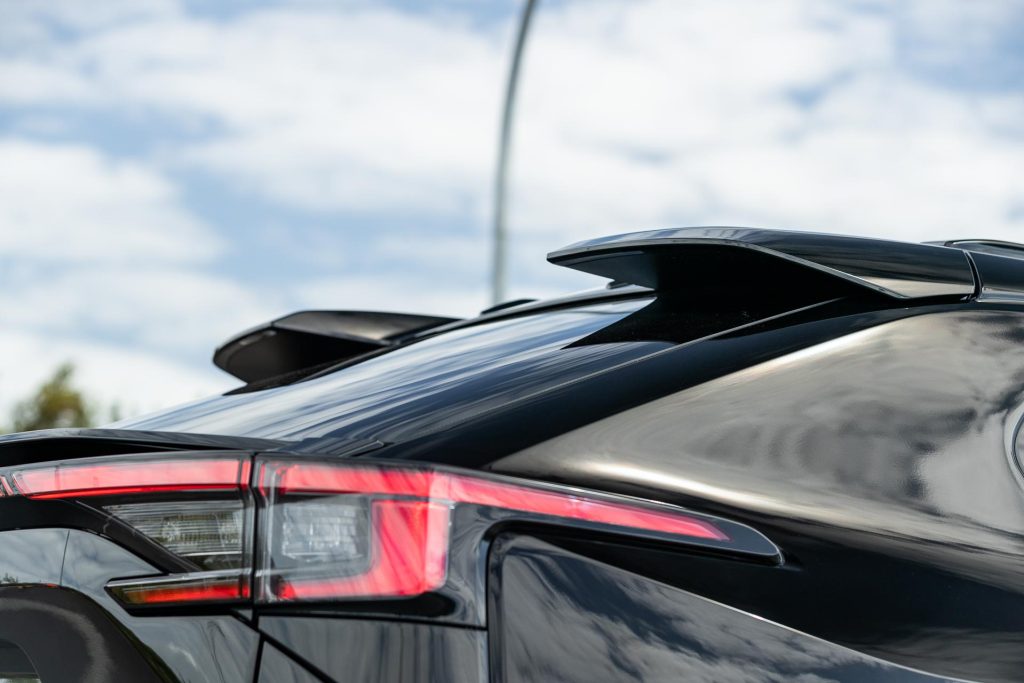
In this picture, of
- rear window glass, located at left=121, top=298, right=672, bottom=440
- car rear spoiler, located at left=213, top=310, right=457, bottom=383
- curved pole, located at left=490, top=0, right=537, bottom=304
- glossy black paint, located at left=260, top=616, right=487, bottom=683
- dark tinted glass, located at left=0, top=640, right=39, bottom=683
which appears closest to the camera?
glossy black paint, located at left=260, top=616, right=487, bottom=683

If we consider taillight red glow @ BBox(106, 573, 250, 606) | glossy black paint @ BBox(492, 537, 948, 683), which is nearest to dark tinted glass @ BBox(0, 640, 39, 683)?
taillight red glow @ BBox(106, 573, 250, 606)

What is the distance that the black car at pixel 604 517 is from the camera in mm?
1238

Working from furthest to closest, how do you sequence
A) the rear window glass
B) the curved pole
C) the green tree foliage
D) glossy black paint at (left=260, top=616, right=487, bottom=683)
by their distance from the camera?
the green tree foliage < the curved pole < the rear window glass < glossy black paint at (left=260, top=616, right=487, bottom=683)

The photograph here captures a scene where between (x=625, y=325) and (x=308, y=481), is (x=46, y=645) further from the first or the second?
(x=625, y=325)

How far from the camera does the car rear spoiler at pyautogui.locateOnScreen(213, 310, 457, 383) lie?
9.59 feet

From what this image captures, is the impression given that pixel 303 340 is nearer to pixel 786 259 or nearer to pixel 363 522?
pixel 786 259

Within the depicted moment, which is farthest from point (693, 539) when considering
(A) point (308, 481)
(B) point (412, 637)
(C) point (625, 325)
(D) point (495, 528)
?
(C) point (625, 325)

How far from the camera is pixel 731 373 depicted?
58.5 inches

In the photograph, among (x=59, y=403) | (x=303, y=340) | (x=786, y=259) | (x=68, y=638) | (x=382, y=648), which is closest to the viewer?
(x=382, y=648)

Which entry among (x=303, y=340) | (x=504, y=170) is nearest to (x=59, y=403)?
(x=504, y=170)

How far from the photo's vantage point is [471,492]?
128cm

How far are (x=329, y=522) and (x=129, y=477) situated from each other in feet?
0.82

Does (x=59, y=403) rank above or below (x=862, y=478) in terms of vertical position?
below

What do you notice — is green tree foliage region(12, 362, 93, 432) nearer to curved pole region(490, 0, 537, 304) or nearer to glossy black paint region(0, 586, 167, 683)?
curved pole region(490, 0, 537, 304)
